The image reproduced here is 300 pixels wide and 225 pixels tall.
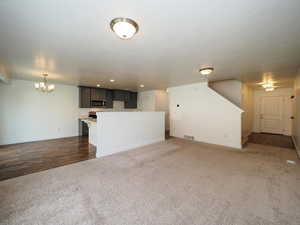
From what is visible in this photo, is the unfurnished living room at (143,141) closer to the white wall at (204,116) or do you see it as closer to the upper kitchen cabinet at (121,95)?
the white wall at (204,116)

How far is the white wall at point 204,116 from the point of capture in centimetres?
436

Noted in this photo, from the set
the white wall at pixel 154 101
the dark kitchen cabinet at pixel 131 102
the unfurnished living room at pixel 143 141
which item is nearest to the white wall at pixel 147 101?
the white wall at pixel 154 101

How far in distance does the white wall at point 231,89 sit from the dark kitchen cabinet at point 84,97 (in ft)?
19.3

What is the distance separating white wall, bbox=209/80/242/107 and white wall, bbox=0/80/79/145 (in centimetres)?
675

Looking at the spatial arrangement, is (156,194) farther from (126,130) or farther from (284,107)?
(284,107)

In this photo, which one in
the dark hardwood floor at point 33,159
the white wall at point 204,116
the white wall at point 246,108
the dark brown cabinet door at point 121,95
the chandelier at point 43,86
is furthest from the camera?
the dark brown cabinet door at point 121,95

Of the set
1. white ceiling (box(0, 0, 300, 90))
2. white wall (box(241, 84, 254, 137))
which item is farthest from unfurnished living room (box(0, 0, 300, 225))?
white wall (box(241, 84, 254, 137))

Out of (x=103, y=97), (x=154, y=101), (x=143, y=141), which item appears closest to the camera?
(x=143, y=141)

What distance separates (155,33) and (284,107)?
27.8 ft

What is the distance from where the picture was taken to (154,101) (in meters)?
7.04

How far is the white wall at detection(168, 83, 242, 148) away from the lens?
4.36 metres

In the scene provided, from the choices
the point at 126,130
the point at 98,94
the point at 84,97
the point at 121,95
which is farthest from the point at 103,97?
the point at 126,130

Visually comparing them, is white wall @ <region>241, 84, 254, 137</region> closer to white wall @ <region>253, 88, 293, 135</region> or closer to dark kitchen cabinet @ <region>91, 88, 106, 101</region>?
white wall @ <region>253, 88, 293, 135</region>

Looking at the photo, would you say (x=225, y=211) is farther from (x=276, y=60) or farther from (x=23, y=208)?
(x=276, y=60)
